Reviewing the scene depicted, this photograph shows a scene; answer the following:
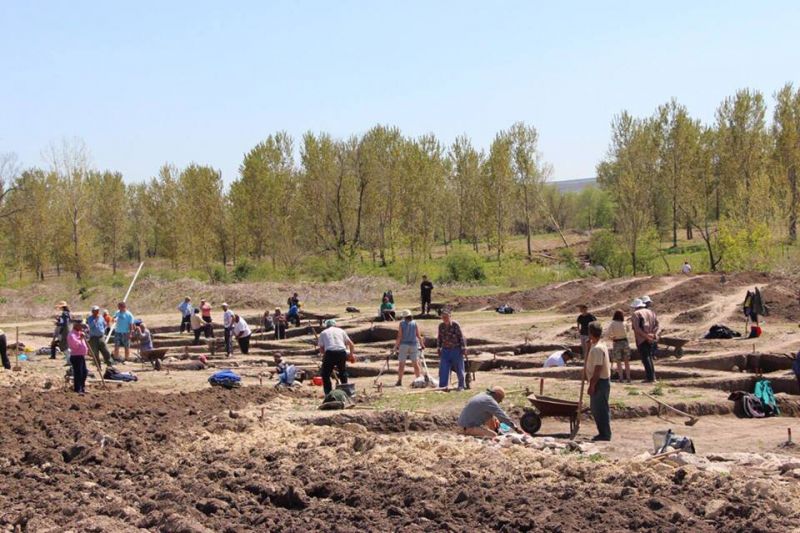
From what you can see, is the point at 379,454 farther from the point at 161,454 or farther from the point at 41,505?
the point at 41,505

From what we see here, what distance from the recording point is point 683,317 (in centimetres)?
2819

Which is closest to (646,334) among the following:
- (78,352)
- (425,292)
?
(78,352)

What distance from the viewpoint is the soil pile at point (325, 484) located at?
9.02 metres

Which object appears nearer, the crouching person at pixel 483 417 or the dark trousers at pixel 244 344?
the crouching person at pixel 483 417

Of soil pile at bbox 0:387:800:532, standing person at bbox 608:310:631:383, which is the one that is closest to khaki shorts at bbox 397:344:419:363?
standing person at bbox 608:310:631:383

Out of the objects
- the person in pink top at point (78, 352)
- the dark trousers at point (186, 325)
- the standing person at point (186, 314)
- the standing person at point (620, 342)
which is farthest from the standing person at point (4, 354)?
the standing person at point (620, 342)

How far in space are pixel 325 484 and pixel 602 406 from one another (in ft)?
12.9

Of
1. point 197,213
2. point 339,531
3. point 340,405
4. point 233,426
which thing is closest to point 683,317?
point 340,405

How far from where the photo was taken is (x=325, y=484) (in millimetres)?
10328

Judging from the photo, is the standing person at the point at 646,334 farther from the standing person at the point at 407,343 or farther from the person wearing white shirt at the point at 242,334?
the person wearing white shirt at the point at 242,334

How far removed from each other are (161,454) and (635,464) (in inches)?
224

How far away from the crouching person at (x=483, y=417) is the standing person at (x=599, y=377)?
110 centimetres

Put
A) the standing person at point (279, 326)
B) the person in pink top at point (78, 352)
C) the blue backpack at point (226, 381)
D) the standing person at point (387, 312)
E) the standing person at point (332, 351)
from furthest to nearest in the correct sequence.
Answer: the standing person at point (387, 312)
the standing person at point (279, 326)
the blue backpack at point (226, 381)
the person in pink top at point (78, 352)
the standing person at point (332, 351)

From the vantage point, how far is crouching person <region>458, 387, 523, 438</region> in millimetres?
12539
